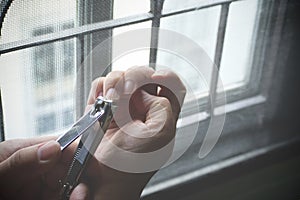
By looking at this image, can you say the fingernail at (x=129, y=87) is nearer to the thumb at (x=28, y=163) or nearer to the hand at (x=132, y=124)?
the hand at (x=132, y=124)

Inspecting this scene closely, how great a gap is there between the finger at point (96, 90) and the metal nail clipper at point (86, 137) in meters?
0.04

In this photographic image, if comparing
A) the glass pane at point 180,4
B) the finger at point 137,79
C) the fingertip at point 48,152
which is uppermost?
the glass pane at point 180,4

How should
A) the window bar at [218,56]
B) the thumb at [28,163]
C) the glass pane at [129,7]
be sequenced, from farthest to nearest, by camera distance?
the window bar at [218,56] → the glass pane at [129,7] → the thumb at [28,163]

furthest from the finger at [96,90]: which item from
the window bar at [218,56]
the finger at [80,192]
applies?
the window bar at [218,56]

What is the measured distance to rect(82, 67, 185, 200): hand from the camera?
0.63 m

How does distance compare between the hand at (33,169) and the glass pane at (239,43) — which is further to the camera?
the glass pane at (239,43)

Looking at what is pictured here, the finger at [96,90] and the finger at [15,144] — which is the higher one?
the finger at [96,90]

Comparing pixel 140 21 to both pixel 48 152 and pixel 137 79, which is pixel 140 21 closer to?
pixel 137 79

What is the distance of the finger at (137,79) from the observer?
2.17ft

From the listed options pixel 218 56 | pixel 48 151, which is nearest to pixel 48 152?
pixel 48 151

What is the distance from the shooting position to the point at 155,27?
740mm

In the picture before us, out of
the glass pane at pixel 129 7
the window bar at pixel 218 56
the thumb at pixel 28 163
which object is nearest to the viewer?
the thumb at pixel 28 163

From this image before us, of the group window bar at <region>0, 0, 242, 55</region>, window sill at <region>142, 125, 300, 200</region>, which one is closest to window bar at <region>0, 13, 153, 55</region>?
window bar at <region>0, 0, 242, 55</region>

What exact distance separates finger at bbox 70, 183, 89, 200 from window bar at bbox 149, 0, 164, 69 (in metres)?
0.21
